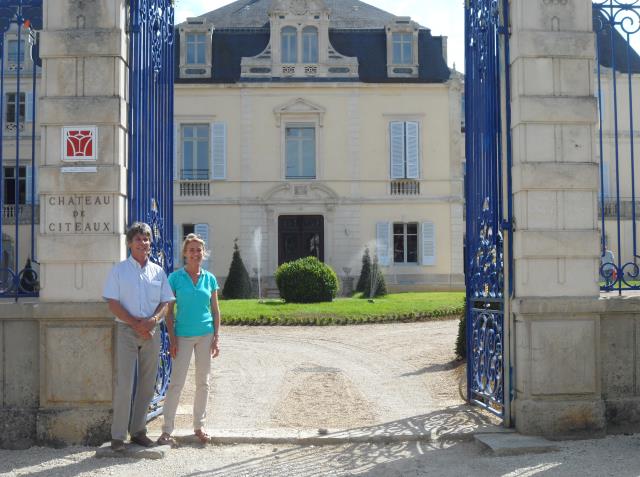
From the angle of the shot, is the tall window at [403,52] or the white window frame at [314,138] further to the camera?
the tall window at [403,52]

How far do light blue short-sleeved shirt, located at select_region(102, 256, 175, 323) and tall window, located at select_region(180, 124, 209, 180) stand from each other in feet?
63.9

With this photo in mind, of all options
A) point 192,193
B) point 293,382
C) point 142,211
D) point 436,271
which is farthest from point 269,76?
point 142,211

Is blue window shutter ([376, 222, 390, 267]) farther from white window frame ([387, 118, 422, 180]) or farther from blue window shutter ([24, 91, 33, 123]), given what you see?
blue window shutter ([24, 91, 33, 123])

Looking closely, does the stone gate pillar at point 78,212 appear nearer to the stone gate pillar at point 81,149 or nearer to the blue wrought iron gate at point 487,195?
the stone gate pillar at point 81,149

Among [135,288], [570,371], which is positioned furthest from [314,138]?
[135,288]

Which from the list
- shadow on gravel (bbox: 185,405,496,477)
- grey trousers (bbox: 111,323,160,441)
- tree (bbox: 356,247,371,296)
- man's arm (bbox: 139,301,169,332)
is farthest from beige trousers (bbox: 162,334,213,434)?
tree (bbox: 356,247,371,296)

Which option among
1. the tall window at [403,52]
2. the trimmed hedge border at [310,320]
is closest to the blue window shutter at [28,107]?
the tall window at [403,52]

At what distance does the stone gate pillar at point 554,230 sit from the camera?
5.80m

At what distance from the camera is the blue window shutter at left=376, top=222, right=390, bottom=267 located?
24.2m

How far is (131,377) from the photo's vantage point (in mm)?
5281

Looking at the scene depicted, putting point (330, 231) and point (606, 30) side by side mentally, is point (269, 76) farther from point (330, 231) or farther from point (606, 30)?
point (606, 30)

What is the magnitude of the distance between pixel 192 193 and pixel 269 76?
445cm

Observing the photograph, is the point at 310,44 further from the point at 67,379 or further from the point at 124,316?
the point at 124,316

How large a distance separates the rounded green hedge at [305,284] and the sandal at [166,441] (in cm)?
1199
